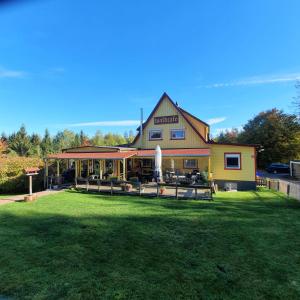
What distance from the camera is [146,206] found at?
11695mm

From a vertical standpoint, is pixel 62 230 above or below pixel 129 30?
below

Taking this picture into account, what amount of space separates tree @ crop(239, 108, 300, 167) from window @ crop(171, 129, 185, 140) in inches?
944

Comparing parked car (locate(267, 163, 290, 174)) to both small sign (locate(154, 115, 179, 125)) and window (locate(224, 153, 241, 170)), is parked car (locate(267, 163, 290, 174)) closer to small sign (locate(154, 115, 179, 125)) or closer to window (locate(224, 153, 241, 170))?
window (locate(224, 153, 241, 170))

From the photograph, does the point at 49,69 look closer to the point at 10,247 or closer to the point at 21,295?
the point at 10,247

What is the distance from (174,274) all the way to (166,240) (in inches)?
80.0

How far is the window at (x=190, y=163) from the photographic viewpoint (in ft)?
68.2

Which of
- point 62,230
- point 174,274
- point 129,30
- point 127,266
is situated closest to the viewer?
point 174,274

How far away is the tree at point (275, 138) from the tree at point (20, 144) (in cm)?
4434

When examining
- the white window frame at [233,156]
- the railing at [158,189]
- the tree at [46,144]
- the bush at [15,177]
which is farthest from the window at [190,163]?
the tree at [46,144]

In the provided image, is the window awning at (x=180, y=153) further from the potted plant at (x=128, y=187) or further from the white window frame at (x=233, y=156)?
the potted plant at (x=128, y=187)

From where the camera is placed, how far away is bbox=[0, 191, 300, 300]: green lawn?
4320 millimetres

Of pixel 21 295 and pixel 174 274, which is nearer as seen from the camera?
pixel 21 295

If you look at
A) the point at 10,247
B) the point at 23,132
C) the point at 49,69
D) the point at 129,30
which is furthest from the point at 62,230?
the point at 23,132

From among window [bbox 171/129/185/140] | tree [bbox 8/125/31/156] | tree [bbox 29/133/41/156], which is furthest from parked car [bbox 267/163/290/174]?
tree [bbox 8/125/31/156]
